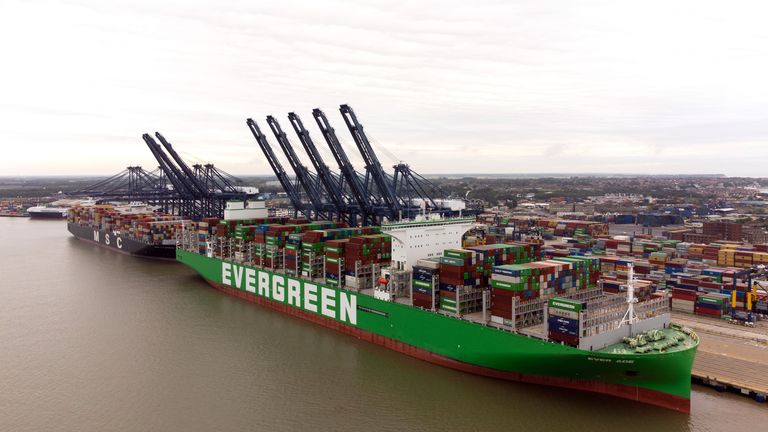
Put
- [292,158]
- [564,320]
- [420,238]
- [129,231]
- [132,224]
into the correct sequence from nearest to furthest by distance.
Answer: [564,320]
[420,238]
[292,158]
[129,231]
[132,224]

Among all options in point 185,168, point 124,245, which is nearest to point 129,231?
point 124,245

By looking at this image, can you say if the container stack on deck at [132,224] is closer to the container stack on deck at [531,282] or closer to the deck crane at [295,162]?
the deck crane at [295,162]

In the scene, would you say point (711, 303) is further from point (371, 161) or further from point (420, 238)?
point (371, 161)

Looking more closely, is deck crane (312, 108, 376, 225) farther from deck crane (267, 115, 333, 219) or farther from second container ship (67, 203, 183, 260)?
second container ship (67, 203, 183, 260)

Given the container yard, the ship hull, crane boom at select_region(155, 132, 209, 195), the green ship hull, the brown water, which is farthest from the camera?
crane boom at select_region(155, 132, 209, 195)

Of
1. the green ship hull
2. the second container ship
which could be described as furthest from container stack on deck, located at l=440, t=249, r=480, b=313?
the second container ship

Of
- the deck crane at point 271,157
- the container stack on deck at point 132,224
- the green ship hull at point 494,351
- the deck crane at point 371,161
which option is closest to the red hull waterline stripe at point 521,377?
the green ship hull at point 494,351

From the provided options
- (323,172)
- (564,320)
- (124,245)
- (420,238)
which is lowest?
(124,245)
